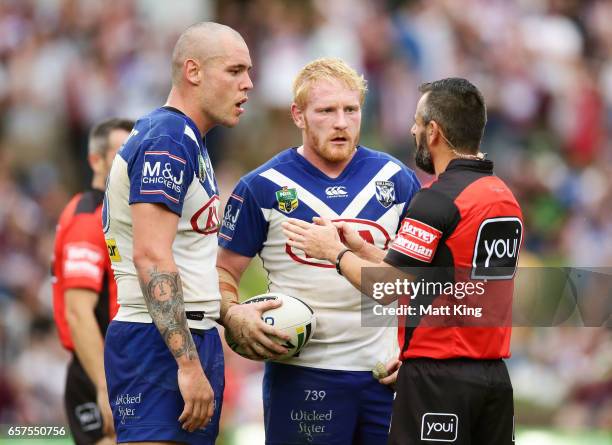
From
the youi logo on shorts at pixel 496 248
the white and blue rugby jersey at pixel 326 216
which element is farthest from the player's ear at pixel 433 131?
the white and blue rugby jersey at pixel 326 216

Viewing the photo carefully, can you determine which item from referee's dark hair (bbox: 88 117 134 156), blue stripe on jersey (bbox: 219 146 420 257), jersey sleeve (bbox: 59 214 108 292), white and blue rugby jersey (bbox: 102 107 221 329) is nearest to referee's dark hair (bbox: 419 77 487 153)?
blue stripe on jersey (bbox: 219 146 420 257)

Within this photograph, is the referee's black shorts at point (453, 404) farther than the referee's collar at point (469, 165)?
No

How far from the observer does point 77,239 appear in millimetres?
7586

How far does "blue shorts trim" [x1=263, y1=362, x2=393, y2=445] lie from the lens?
6.52 metres

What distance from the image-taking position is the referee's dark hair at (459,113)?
5.84 m

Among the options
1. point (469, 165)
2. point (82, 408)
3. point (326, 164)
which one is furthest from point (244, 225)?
point (82, 408)

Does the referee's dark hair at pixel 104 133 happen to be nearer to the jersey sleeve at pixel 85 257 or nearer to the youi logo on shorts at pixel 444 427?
the jersey sleeve at pixel 85 257

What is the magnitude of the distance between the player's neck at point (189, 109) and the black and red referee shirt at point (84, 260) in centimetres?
182

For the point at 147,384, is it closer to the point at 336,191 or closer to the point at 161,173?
the point at 161,173

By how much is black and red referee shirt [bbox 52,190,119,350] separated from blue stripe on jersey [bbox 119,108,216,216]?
1.89 metres

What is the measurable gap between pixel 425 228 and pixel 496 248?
397 mm

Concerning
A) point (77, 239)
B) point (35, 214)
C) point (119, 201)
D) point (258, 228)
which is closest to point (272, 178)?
point (258, 228)

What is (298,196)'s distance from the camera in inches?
261

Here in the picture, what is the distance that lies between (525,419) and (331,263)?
5684mm
